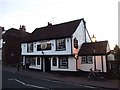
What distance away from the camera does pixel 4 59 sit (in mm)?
45938

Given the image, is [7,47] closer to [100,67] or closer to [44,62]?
[44,62]

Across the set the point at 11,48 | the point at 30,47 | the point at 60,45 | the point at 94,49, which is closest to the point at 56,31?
the point at 60,45

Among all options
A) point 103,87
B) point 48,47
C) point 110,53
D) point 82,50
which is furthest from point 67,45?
point 103,87

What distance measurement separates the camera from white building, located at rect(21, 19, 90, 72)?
1068 inches

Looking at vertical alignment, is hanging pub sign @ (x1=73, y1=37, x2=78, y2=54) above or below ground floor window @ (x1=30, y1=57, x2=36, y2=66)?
above

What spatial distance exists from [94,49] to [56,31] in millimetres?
7975

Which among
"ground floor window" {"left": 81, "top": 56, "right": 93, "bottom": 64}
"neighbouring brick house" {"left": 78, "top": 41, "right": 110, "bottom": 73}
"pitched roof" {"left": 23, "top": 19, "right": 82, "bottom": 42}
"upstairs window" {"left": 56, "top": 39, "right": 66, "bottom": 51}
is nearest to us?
"neighbouring brick house" {"left": 78, "top": 41, "right": 110, "bottom": 73}

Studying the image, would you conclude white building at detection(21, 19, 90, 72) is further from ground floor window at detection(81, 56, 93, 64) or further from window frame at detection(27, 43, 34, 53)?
ground floor window at detection(81, 56, 93, 64)

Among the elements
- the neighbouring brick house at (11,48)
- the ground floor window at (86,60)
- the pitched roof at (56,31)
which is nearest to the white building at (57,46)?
the pitched roof at (56,31)

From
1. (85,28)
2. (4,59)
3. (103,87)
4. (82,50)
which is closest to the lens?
(103,87)

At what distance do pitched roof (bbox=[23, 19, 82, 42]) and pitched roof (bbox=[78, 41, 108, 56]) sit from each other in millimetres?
2543

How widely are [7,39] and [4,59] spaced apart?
14.4 ft

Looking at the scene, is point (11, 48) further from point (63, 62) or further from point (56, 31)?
point (63, 62)

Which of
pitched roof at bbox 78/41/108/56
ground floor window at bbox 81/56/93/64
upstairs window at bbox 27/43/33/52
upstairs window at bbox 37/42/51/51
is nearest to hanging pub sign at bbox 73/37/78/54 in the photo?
pitched roof at bbox 78/41/108/56
